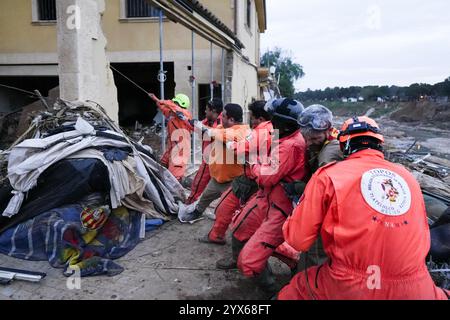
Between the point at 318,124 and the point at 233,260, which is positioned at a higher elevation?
the point at 318,124

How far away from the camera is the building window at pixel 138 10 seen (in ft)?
36.1

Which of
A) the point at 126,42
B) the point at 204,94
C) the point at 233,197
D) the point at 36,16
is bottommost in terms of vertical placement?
A: the point at 233,197

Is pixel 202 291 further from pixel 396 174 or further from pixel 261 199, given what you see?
pixel 396 174

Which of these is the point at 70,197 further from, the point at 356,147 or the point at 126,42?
the point at 126,42

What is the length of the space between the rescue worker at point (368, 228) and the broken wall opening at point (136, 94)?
35.3 ft

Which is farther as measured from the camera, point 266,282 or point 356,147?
point 266,282

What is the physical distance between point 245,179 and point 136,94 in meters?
11.1

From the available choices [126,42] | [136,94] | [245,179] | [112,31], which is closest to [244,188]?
[245,179]

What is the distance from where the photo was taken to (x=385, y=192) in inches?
79.5

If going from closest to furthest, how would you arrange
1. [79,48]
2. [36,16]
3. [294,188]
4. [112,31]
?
[294,188], [79,48], [112,31], [36,16]

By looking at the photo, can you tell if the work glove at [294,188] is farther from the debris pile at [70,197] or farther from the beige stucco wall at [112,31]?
the beige stucco wall at [112,31]

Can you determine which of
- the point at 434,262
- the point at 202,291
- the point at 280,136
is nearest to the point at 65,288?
the point at 202,291

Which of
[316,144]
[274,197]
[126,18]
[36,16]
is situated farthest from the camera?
[36,16]

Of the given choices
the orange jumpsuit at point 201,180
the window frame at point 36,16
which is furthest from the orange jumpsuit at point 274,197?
the window frame at point 36,16
